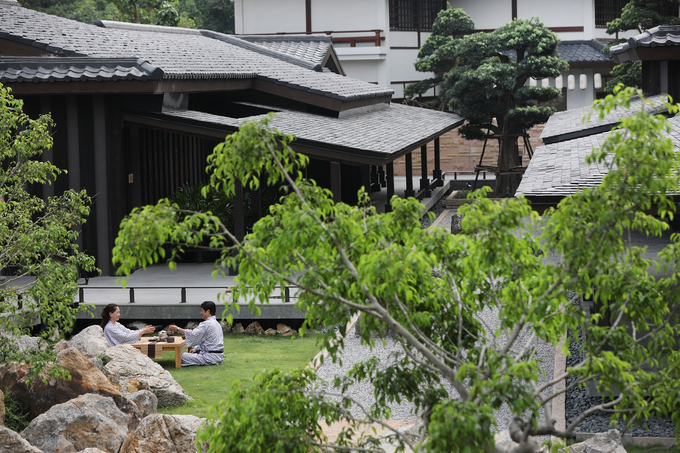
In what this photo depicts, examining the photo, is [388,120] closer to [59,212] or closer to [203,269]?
[203,269]

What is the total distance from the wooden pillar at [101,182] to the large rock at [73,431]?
7552mm

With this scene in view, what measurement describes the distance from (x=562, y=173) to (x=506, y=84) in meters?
18.4

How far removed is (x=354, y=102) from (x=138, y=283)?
28.3 feet

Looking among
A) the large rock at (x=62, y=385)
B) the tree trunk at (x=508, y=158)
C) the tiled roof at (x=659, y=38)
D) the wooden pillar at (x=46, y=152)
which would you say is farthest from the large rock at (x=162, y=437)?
the tree trunk at (x=508, y=158)

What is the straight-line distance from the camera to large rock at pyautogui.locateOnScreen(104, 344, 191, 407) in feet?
33.7

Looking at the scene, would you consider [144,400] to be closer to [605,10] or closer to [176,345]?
[176,345]

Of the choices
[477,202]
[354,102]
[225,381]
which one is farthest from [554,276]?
[354,102]

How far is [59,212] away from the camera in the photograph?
9.18 meters

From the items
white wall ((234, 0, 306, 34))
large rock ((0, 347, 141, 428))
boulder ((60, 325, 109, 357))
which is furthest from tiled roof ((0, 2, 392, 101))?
white wall ((234, 0, 306, 34))

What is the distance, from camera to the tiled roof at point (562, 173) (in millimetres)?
9008

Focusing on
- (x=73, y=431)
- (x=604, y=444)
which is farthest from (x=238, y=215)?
(x=604, y=444)

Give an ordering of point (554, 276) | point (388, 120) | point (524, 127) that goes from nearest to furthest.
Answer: point (554, 276), point (388, 120), point (524, 127)

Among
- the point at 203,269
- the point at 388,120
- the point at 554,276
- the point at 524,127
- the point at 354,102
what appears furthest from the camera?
the point at 524,127

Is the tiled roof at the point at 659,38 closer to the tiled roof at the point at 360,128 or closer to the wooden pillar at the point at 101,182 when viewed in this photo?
the tiled roof at the point at 360,128
